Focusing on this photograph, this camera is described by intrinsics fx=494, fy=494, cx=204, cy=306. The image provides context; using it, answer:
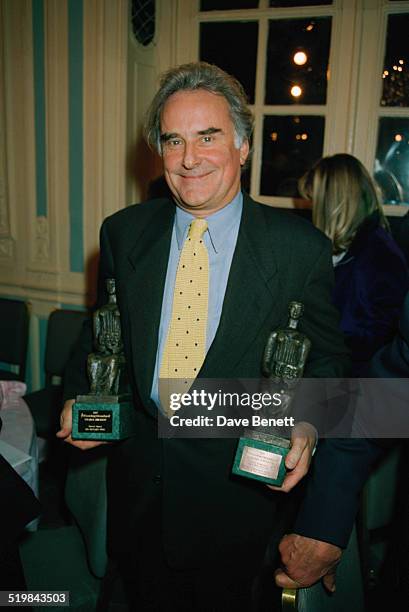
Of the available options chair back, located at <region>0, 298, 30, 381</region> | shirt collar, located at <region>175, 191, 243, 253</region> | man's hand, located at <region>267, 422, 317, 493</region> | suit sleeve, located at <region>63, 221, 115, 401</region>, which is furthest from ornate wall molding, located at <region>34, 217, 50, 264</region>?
man's hand, located at <region>267, 422, 317, 493</region>

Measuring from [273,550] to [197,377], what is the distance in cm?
59

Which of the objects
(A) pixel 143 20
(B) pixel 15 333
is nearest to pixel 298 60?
(A) pixel 143 20

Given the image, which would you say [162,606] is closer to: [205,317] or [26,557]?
[26,557]

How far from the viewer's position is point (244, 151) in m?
1.42

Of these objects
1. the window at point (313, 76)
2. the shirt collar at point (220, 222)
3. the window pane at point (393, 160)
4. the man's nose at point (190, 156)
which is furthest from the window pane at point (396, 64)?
the man's nose at point (190, 156)

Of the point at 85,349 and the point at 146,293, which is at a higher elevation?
the point at 146,293

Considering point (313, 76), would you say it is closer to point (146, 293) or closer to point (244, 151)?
point (244, 151)

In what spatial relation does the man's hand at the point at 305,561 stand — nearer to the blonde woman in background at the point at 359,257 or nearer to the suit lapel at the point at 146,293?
the suit lapel at the point at 146,293

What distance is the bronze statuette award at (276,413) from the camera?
3.70ft

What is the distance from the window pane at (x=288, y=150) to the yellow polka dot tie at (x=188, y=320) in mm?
2062

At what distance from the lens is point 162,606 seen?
1.50m

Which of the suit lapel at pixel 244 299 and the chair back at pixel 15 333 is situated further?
the chair back at pixel 15 333

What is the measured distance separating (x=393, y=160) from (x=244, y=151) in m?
1.97

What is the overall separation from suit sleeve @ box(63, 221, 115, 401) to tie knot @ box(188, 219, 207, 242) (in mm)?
284
